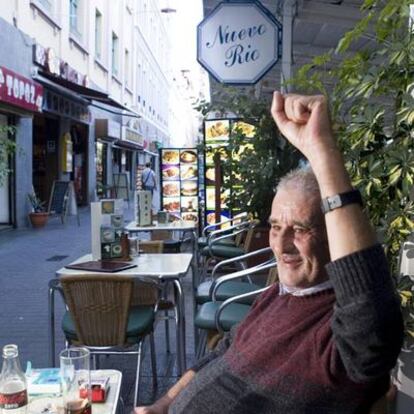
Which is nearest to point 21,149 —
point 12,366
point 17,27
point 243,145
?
point 17,27

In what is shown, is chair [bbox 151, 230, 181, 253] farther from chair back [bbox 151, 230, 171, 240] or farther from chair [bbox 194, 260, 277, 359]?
chair [bbox 194, 260, 277, 359]

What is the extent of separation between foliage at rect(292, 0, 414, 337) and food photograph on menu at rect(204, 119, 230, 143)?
537 centimetres

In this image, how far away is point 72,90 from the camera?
1308 cm

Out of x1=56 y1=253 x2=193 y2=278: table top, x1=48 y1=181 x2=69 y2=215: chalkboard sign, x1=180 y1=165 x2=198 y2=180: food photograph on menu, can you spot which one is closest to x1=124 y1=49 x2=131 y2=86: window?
x1=48 y1=181 x2=69 y2=215: chalkboard sign

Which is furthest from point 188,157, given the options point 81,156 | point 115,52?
point 115,52

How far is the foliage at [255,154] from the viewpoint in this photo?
585cm

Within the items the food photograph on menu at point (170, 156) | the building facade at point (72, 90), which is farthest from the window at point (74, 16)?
the food photograph on menu at point (170, 156)

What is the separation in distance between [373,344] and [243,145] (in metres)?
5.37

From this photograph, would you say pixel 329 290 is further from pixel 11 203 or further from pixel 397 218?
pixel 11 203

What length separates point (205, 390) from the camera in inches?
64.1

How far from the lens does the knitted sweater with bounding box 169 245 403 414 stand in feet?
3.86

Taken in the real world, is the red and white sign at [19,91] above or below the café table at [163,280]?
above

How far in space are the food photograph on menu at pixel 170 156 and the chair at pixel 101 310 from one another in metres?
7.05

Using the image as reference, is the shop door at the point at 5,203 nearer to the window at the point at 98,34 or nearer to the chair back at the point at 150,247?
the chair back at the point at 150,247
